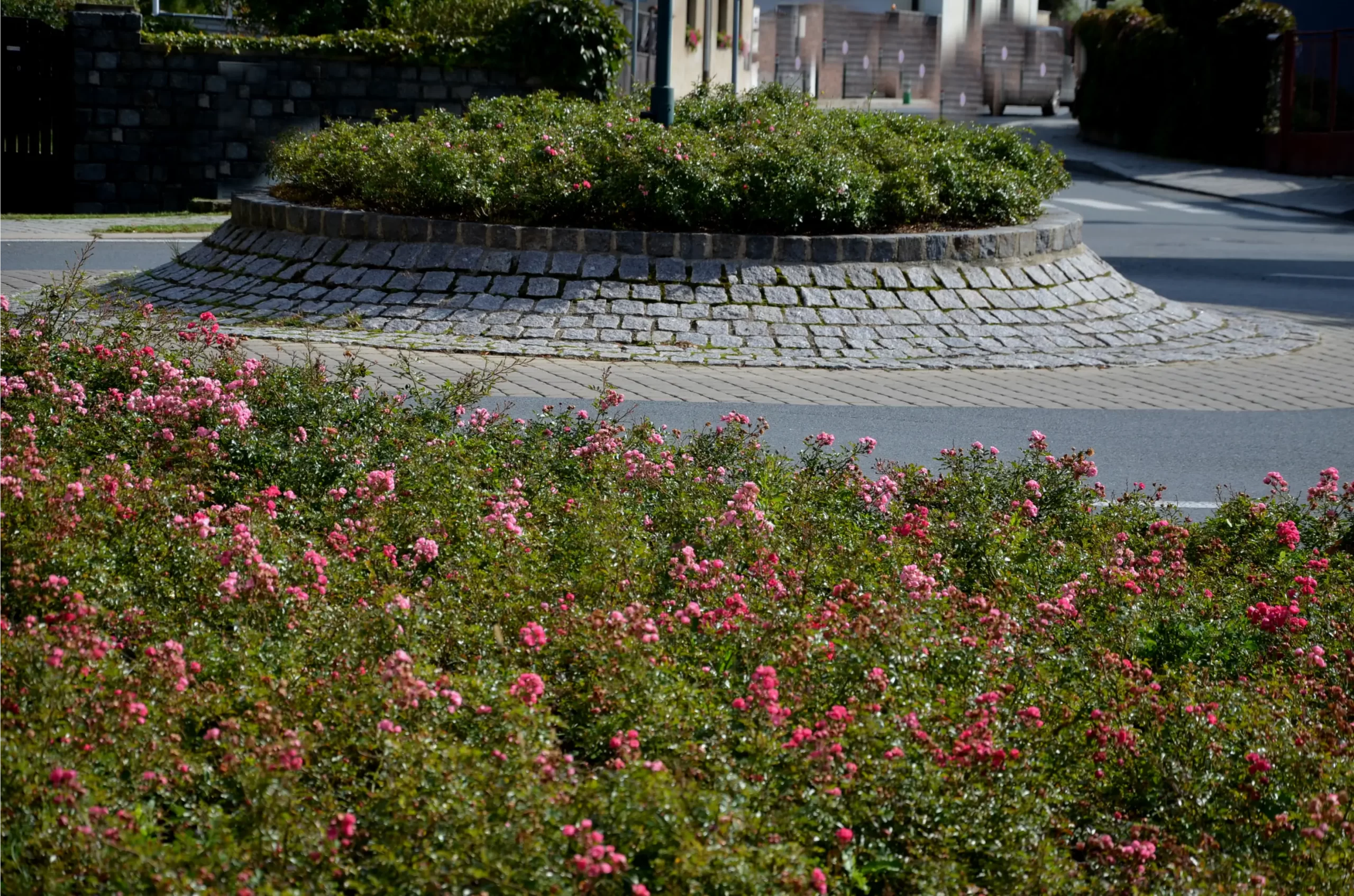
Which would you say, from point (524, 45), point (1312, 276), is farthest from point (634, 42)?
point (1312, 276)

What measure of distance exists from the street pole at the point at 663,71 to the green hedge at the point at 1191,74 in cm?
1832

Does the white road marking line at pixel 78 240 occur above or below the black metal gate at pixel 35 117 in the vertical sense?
below

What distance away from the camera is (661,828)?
103 inches

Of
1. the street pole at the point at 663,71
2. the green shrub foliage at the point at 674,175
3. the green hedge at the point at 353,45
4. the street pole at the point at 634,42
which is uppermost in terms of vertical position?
the street pole at the point at 634,42

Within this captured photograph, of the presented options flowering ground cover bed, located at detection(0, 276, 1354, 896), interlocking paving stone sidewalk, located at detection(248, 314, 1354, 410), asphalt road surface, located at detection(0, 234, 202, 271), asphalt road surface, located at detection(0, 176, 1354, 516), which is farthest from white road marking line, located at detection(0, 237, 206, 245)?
flowering ground cover bed, located at detection(0, 276, 1354, 896)

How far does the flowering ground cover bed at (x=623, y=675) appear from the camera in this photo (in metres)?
2.66

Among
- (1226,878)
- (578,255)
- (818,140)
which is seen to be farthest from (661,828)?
(818,140)

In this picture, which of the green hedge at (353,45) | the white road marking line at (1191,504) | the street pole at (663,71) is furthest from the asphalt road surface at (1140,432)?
the green hedge at (353,45)

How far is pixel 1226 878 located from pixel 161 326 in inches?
215

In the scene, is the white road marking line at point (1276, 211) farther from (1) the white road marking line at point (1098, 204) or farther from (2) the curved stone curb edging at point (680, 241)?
(2) the curved stone curb edging at point (680, 241)

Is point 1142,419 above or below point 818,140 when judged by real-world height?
below

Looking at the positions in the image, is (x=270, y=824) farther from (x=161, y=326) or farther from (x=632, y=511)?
(x=161, y=326)

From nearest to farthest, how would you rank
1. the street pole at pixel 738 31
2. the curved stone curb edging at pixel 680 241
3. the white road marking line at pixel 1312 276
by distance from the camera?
1. the curved stone curb edging at pixel 680 241
2. the white road marking line at pixel 1312 276
3. the street pole at pixel 738 31

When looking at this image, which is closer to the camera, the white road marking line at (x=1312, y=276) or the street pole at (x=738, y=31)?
the white road marking line at (x=1312, y=276)
